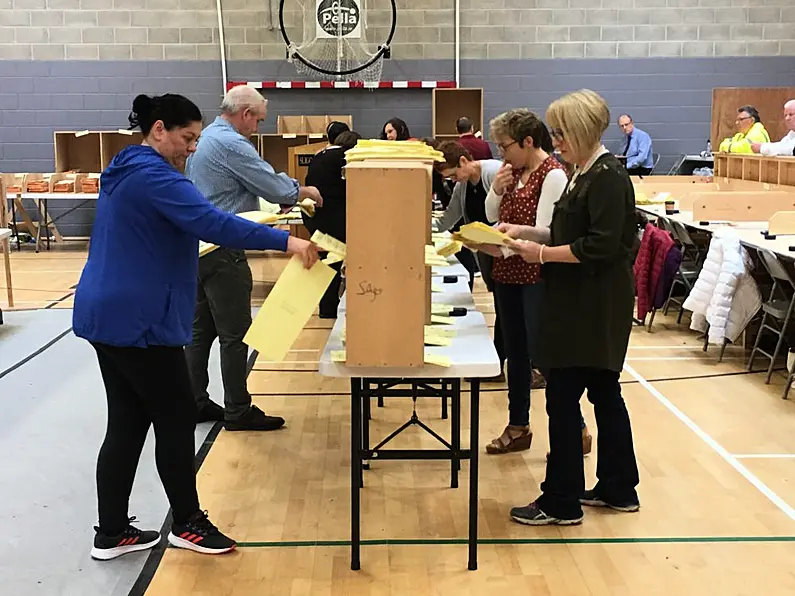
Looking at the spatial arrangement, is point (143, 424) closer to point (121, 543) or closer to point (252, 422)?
point (121, 543)

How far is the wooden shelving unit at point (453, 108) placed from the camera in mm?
9859

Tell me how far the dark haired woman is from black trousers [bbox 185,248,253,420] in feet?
3.56

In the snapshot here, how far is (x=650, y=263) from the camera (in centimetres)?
546

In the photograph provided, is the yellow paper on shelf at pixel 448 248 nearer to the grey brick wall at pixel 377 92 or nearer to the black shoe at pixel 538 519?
the black shoe at pixel 538 519

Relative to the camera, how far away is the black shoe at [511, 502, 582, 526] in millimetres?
2842

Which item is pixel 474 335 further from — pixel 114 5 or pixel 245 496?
pixel 114 5

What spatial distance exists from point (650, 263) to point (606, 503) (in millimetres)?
2784

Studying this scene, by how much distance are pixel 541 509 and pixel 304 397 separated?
5.81 ft

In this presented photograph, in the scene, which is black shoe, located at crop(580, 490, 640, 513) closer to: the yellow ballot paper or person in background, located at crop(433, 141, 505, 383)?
person in background, located at crop(433, 141, 505, 383)

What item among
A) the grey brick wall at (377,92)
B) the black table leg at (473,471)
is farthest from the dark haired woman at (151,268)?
the grey brick wall at (377,92)

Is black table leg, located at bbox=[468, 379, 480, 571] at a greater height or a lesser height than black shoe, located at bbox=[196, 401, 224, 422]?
greater

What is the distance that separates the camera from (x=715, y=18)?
32.4 feet

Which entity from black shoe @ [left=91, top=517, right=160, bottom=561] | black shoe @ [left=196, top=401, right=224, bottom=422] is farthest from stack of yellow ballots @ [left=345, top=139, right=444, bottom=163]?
black shoe @ [left=196, top=401, right=224, bottom=422]

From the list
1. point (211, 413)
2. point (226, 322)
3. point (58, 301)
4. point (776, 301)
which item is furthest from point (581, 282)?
point (58, 301)
